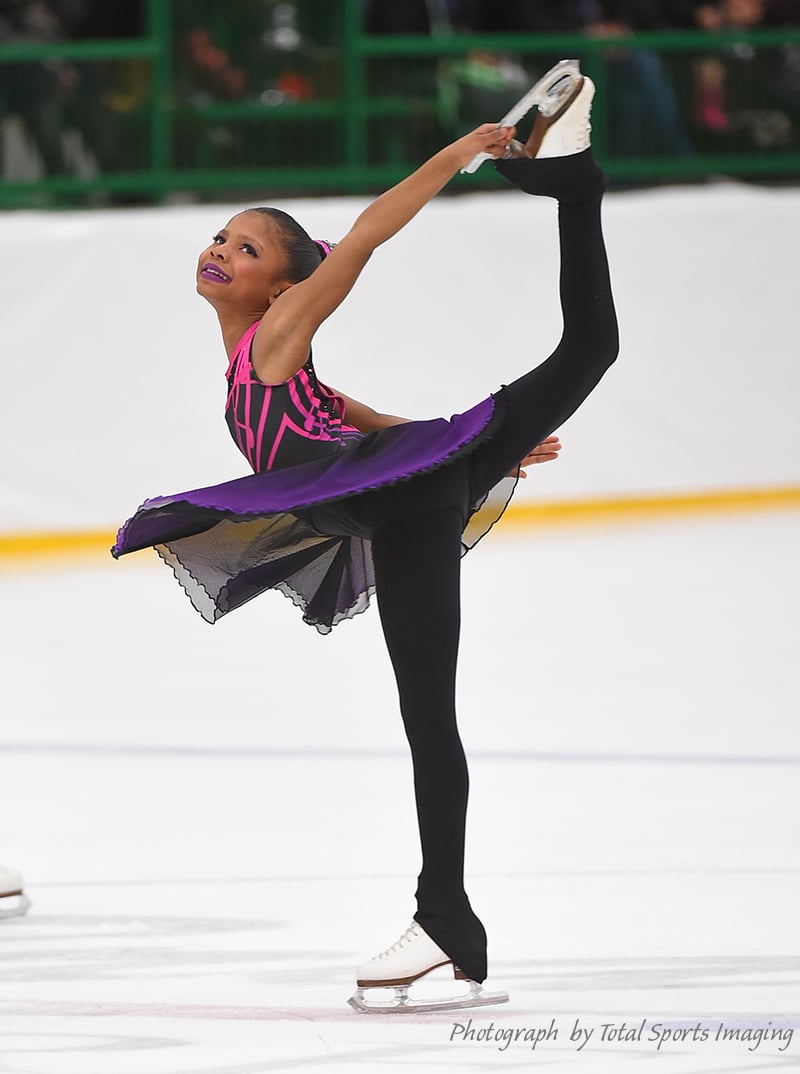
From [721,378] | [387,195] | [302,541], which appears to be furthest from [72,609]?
[387,195]

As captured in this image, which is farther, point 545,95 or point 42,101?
point 42,101

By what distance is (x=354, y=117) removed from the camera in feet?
28.2

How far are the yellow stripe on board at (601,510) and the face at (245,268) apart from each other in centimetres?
465

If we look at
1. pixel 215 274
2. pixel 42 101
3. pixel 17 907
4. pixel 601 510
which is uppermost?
pixel 215 274

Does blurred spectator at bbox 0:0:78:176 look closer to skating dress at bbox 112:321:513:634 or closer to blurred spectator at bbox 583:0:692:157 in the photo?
blurred spectator at bbox 583:0:692:157

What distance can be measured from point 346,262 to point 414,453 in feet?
0.86

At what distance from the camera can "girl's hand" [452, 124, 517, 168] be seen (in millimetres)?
2516

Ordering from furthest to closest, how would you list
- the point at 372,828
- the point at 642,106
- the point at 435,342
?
the point at 642,106, the point at 435,342, the point at 372,828

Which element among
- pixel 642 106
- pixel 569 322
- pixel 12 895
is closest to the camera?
pixel 569 322

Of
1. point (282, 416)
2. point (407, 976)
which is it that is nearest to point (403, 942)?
point (407, 976)

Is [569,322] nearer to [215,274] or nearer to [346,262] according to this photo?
[346,262]

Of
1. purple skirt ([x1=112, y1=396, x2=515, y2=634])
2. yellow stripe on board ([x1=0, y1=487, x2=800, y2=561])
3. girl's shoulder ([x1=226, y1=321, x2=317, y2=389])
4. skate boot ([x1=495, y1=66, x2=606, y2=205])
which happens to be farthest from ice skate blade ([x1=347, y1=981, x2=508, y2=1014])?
yellow stripe on board ([x1=0, y1=487, x2=800, y2=561])

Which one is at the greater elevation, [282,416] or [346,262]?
[346,262]

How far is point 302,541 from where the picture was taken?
9.39ft
